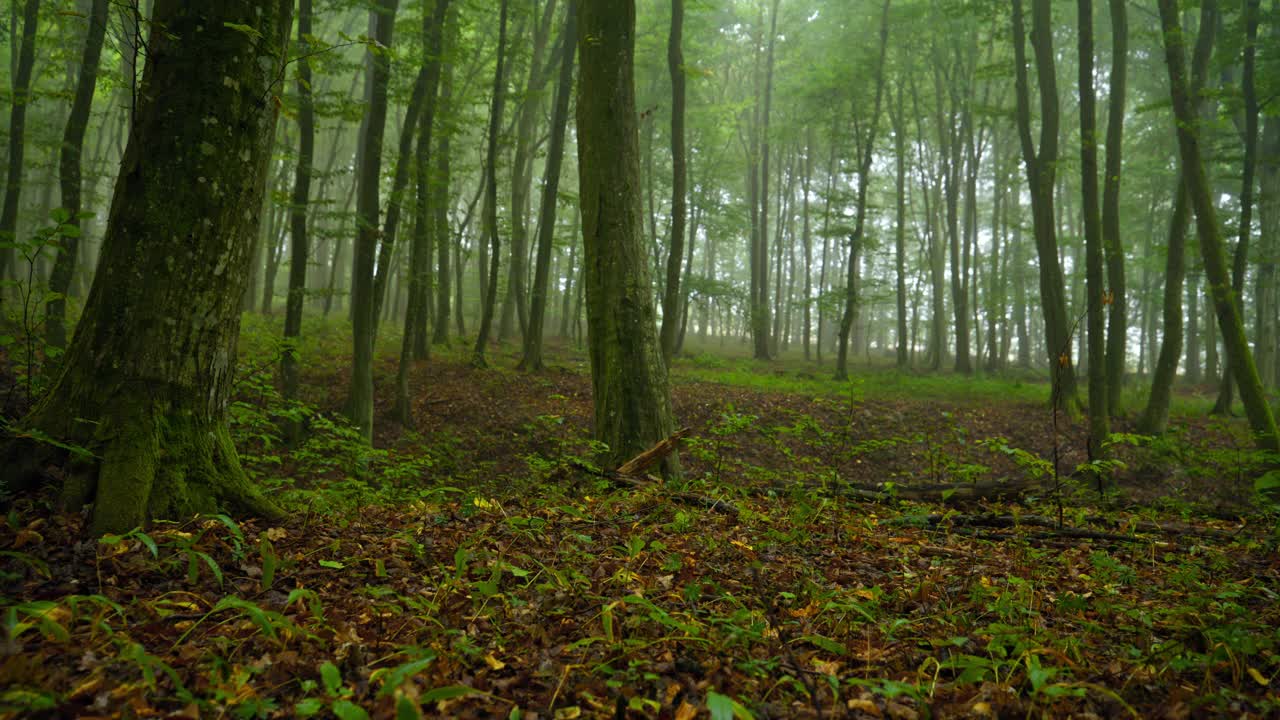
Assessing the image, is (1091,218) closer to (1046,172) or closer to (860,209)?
(1046,172)

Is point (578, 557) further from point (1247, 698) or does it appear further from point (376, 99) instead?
point (376, 99)

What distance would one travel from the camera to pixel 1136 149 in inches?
947

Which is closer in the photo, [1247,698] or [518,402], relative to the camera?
[1247,698]

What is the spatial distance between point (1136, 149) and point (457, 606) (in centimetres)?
3127

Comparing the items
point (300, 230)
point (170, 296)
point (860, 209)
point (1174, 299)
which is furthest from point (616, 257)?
point (860, 209)

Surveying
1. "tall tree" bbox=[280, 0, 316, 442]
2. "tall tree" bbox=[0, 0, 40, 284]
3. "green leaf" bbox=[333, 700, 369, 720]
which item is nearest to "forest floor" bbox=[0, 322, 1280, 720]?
"green leaf" bbox=[333, 700, 369, 720]

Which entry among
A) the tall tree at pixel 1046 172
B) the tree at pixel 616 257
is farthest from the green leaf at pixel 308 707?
the tall tree at pixel 1046 172

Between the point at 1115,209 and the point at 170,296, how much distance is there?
47.4ft

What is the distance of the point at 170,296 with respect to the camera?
117 inches

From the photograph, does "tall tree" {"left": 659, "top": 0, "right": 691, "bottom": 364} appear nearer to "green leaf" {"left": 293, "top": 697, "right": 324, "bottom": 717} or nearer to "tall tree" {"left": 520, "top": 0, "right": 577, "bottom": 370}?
"tall tree" {"left": 520, "top": 0, "right": 577, "bottom": 370}

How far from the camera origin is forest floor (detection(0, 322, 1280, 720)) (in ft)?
6.09

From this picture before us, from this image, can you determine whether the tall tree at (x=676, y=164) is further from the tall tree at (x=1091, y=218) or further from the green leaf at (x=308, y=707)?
the green leaf at (x=308, y=707)

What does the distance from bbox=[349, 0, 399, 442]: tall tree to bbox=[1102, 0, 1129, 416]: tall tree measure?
1298 cm

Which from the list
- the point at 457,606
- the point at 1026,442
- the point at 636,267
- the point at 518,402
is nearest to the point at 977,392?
the point at 1026,442
